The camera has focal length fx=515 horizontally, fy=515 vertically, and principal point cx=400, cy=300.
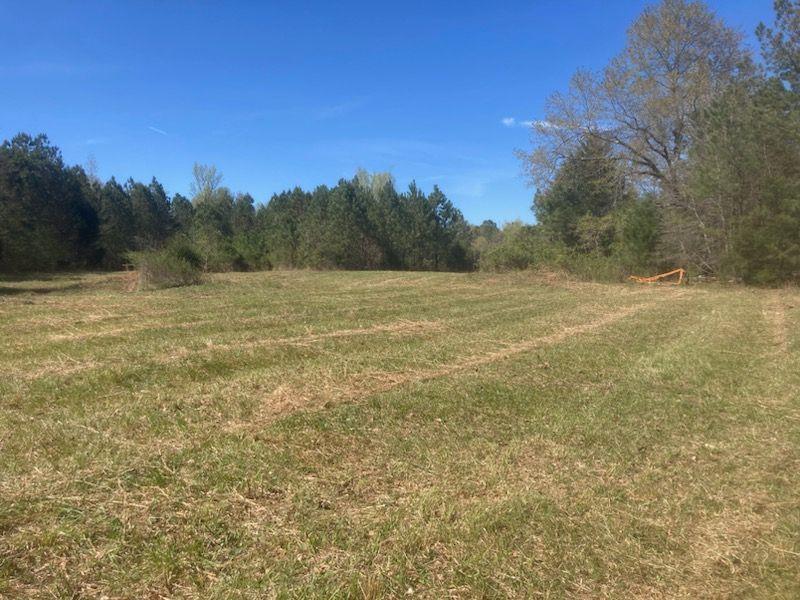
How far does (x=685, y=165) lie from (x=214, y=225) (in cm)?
3908

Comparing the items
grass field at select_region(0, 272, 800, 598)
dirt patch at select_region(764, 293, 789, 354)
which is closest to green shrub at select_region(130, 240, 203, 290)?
grass field at select_region(0, 272, 800, 598)

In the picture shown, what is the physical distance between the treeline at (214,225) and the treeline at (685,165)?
10.6 metres

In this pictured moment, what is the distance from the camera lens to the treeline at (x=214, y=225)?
37719 mm

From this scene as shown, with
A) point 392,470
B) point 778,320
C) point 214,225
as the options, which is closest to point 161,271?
point 392,470

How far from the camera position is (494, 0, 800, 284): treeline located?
20.4m

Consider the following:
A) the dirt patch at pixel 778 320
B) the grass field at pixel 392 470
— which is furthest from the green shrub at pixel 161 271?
the dirt patch at pixel 778 320

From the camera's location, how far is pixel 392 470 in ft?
12.6

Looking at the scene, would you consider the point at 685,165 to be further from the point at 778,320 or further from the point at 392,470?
the point at 392,470

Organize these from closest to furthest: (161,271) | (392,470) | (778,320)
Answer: (392,470)
(778,320)
(161,271)

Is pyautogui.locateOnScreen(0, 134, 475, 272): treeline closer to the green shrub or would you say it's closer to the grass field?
the green shrub

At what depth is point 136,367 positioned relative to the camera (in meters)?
6.44

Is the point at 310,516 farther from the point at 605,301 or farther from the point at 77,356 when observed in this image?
the point at 605,301

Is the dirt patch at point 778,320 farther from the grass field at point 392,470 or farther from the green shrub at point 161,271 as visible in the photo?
the green shrub at point 161,271

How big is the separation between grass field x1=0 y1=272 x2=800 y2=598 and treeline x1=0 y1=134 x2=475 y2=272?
31.1 metres
